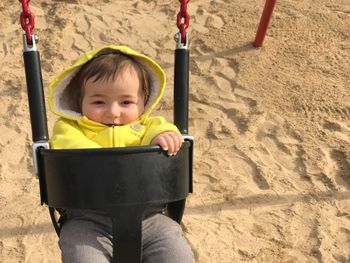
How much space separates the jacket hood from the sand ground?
1040 millimetres

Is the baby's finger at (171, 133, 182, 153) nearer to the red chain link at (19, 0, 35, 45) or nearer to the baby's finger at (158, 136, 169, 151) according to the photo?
the baby's finger at (158, 136, 169, 151)

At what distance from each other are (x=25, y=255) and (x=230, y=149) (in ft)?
4.17

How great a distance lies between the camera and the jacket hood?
1.79 m

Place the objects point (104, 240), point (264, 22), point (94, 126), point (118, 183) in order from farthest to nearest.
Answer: point (264, 22) → point (94, 126) → point (104, 240) → point (118, 183)

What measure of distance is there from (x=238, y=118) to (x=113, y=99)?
6.49 ft

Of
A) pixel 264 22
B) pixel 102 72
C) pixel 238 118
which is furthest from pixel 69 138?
pixel 264 22

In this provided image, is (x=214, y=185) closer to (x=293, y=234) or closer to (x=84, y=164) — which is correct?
(x=293, y=234)

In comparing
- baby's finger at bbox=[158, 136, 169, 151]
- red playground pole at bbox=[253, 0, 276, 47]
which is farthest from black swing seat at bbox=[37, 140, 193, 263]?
red playground pole at bbox=[253, 0, 276, 47]

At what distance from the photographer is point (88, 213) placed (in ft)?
5.57

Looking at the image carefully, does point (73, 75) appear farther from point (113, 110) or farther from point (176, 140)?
point (176, 140)

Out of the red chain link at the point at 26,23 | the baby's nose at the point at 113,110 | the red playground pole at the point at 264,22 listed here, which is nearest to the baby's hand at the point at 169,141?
the baby's nose at the point at 113,110

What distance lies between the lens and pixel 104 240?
5.45 feet

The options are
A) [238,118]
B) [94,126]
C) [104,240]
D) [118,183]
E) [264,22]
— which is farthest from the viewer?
[264,22]

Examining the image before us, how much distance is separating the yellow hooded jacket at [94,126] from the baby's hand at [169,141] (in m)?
0.03
